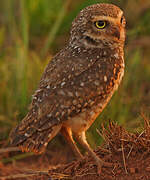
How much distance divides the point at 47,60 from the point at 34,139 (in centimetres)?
230

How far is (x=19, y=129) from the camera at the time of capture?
12.2ft

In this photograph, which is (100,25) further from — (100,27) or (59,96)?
(59,96)

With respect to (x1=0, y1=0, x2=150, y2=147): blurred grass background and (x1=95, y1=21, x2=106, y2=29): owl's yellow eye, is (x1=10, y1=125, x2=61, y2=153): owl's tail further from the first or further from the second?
(x1=95, y1=21, x2=106, y2=29): owl's yellow eye

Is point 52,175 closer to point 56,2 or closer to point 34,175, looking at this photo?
point 34,175

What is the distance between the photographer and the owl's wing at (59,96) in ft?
11.9

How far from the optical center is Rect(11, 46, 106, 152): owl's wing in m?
3.62

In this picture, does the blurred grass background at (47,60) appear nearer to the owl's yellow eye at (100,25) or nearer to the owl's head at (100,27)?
the owl's head at (100,27)

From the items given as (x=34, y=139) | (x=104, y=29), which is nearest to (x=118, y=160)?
(x=34, y=139)

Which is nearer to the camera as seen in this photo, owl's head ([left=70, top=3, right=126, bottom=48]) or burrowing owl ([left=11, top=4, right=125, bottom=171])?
burrowing owl ([left=11, top=4, right=125, bottom=171])

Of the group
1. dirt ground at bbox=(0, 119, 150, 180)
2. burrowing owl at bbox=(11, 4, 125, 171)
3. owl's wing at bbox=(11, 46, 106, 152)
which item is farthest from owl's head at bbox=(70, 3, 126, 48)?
dirt ground at bbox=(0, 119, 150, 180)

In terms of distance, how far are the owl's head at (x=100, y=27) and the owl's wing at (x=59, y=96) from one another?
0.19m

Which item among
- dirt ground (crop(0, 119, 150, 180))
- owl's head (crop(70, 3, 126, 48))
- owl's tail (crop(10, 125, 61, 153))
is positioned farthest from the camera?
owl's head (crop(70, 3, 126, 48))

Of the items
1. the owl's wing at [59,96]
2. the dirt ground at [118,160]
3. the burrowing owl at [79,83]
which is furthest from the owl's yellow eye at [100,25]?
the dirt ground at [118,160]

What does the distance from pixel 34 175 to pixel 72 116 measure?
928 mm
